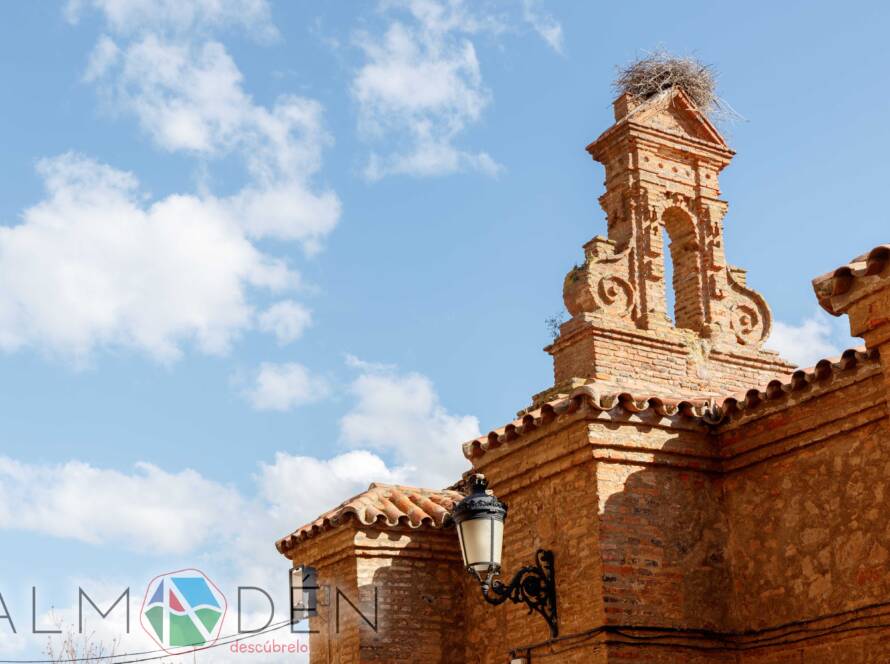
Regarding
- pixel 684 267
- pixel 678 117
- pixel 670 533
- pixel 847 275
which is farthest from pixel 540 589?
pixel 678 117

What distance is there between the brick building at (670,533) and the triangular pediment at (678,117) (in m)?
5.01

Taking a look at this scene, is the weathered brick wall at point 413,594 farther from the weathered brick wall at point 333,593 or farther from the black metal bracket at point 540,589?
the black metal bracket at point 540,589

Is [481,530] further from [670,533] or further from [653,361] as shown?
[653,361]

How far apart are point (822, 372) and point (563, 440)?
1979 mm

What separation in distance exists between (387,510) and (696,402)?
343 cm

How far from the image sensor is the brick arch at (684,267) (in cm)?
1328

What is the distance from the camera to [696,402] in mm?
9406

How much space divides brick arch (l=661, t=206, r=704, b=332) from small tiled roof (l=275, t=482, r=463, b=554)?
3.35 meters

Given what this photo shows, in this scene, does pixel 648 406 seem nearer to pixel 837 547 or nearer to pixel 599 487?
pixel 599 487

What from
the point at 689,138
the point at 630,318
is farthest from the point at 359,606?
the point at 689,138

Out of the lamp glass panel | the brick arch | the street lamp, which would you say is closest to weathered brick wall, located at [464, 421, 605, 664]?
the street lamp

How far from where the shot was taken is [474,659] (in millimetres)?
10984

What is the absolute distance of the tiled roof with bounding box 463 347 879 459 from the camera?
845 cm

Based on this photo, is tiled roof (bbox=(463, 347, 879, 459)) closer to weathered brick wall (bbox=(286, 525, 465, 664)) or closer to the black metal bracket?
the black metal bracket
